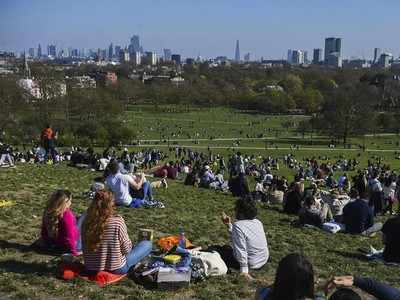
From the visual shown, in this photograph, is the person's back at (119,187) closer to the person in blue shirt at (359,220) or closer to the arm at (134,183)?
the arm at (134,183)

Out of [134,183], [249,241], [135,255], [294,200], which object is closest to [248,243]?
[249,241]

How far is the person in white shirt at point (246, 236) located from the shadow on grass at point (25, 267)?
80.4 inches

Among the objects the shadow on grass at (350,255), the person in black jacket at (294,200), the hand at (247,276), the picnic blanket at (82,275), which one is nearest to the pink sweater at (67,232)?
the picnic blanket at (82,275)

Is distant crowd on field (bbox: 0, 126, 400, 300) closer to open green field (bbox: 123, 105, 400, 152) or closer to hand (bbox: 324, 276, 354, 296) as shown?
hand (bbox: 324, 276, 354, 296)

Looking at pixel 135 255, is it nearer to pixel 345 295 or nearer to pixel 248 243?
pixel 248 243

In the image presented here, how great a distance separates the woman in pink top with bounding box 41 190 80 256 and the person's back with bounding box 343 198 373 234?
5.75m

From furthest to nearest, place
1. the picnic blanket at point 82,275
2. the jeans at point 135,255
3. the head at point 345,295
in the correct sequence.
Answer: the jeans at point 135,255 → the picnic blanket at point 82,275 → the head at point 345,295

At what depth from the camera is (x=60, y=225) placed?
21.0 ft

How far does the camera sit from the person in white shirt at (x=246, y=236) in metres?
6.21

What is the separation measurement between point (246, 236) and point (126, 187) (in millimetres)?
4494

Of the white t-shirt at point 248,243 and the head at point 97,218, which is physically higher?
the head at point 97,218

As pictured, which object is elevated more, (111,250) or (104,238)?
(104,238)

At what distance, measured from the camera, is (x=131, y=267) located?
6141mm

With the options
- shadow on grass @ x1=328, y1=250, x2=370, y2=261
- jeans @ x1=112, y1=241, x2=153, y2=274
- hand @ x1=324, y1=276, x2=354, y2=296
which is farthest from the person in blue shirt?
hand @ x1=324, y1=276, x2=354, y2=296
